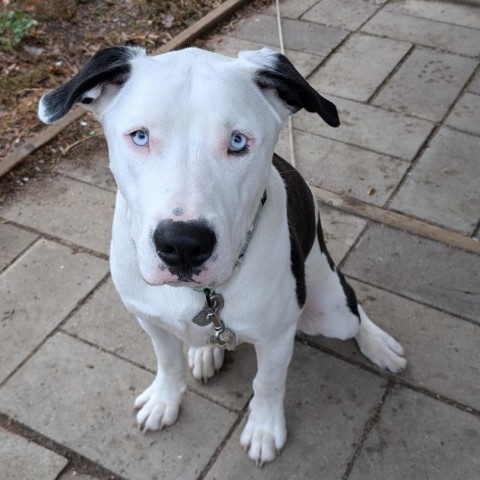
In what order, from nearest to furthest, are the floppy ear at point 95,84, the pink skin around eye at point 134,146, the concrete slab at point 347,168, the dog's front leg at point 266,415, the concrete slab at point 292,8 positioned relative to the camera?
the pink skin around eye at point 134,146 < the floppy ear at point 95,84 < the dog's front leg at point 266,415 < the concrete slab at point 347,168 < the concrete slab at point 292,8

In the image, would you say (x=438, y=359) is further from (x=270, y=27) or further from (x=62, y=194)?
(x=270, y=27)

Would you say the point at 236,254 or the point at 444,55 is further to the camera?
the point at 444,55

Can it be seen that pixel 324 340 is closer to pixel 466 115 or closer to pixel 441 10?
pixel 466 115

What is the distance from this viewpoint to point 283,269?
232 cm

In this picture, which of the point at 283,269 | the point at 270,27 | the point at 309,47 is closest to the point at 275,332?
the point at 283,269

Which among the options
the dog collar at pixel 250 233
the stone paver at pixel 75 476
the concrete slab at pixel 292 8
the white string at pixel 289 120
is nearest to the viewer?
the dog collar at pixel 250 233

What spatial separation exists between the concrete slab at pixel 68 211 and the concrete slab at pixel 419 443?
1.89 meters

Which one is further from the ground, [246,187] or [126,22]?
[246,187]

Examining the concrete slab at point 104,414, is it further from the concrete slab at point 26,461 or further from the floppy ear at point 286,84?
the floppy ear at point 286,84

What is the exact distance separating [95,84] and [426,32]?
15.0 ft

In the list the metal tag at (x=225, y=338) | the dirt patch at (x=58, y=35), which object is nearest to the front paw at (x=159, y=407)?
the metal tag at (x=225, y=338)

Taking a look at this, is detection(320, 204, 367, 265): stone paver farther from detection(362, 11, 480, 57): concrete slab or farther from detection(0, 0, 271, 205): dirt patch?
detection(362, 11, 480, 57): concrete slab

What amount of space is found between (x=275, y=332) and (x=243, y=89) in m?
0.97

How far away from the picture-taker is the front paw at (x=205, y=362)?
305 centimetres
